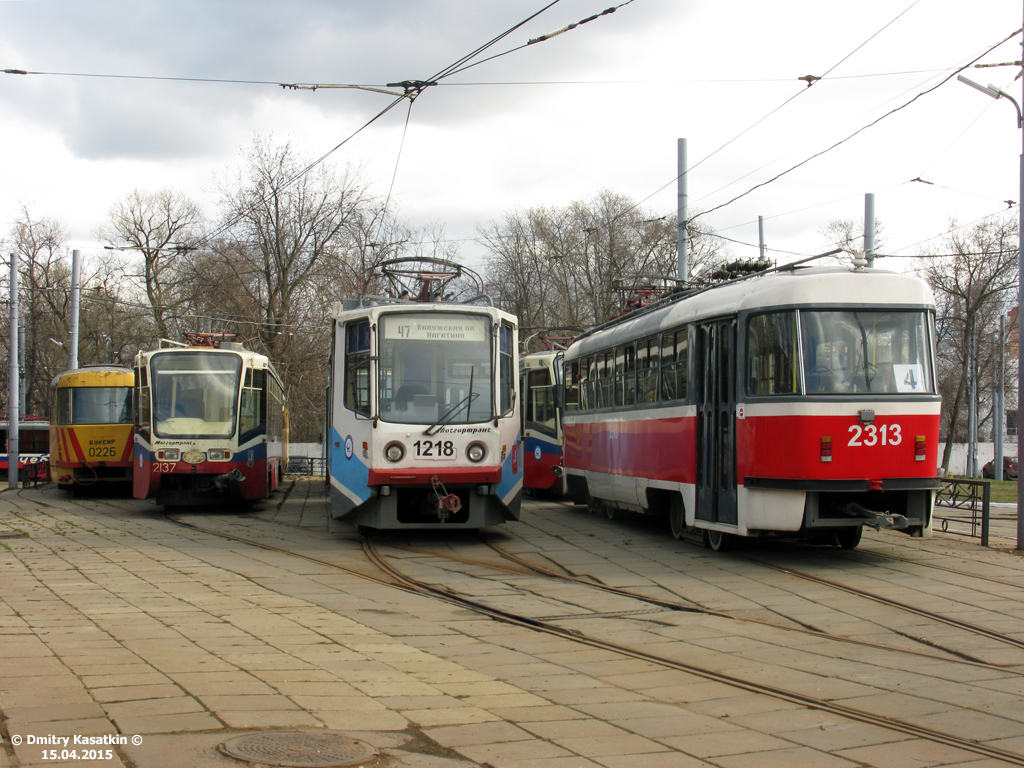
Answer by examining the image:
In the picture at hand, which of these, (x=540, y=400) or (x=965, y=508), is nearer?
(x=965, y=508)

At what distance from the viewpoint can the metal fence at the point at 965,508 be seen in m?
13.1

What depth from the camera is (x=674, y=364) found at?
1309cm

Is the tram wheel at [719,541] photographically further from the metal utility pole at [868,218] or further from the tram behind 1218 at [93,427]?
the tram behind 1218 at [93,427]

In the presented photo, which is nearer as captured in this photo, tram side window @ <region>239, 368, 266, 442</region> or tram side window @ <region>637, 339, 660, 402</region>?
tram side window @ <region>637, 339, 660, 402</region>

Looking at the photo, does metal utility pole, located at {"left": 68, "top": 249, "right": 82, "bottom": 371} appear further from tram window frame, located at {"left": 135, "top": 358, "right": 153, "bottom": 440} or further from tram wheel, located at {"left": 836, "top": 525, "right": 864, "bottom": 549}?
tram wheel, located at {"left": 836, "top": 525, "right": 864, "bottom": 549}

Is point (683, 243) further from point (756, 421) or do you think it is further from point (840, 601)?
point (840, 601)

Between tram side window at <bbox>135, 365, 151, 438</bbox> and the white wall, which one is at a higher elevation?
tram side window at <bbox>135, 365, 151, 438</bbox>

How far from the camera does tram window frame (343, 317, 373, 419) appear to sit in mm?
12930

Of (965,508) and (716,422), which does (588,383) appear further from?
(965,508)

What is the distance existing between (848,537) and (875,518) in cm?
175

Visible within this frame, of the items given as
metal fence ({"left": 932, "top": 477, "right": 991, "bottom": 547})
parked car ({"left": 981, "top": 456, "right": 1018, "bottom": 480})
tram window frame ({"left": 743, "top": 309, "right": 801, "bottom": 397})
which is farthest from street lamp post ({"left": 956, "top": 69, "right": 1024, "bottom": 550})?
parked car ({"left": 981, "top": 456, "right": 1018, "bottom": 480})

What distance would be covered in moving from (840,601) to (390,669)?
464 cm

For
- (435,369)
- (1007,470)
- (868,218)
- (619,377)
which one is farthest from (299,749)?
(1007,470)

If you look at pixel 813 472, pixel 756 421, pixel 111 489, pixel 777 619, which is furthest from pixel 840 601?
pixel 111 489
